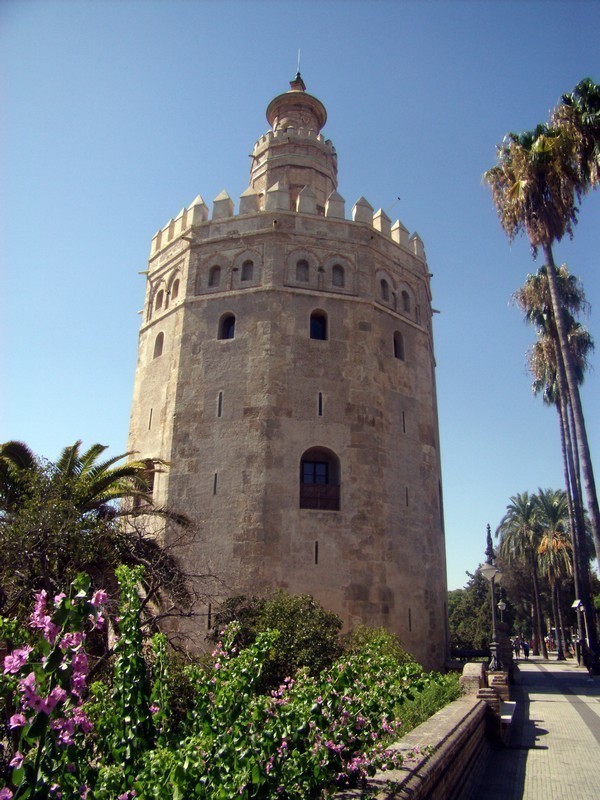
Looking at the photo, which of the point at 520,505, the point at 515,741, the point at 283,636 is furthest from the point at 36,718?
the point at 520,505

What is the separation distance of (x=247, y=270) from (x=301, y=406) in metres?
4.51

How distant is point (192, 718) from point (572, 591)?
46.0m

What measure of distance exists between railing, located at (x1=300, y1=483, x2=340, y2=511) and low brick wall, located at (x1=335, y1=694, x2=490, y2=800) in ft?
21.5

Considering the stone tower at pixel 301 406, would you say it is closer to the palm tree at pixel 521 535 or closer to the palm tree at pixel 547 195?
the palm tree at pixel 547 195

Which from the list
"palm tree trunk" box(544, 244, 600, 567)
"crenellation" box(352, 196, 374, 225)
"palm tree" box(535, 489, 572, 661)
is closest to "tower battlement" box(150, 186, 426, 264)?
"crenellation" box(352, 196, 374, 225)

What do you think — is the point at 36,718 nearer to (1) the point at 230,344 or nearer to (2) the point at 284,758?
(2) the point at 284,758

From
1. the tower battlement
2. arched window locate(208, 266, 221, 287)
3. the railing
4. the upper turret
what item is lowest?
the railing

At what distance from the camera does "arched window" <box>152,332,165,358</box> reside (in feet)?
63.0

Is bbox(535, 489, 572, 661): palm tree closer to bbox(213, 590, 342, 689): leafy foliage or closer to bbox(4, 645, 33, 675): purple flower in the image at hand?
bbox(213, 590, 342, 689): leafy foliage

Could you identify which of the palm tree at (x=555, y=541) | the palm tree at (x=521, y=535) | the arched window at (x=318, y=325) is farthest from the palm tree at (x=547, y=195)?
the palm tree at (x=521, y=535)

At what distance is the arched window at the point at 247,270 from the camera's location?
18156mm

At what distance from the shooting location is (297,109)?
23.6 metres

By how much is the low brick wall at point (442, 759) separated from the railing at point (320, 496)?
21.5ft

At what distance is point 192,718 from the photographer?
4.44 m
